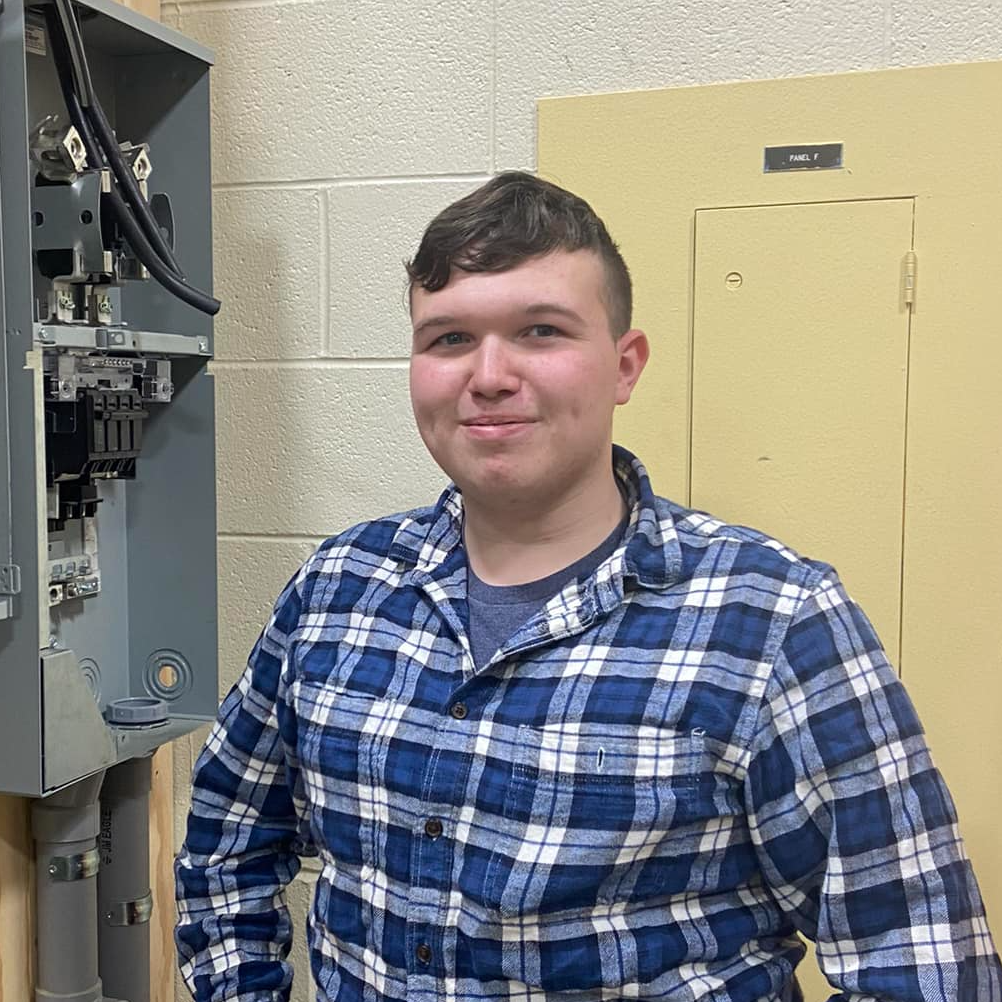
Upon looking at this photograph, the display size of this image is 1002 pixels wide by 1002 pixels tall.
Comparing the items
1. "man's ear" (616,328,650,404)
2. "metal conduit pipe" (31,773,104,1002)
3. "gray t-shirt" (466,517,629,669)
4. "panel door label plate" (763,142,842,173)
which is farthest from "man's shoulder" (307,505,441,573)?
"panel door label plate" (763,142,842,173)

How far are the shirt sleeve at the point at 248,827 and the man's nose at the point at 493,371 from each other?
1.05ft

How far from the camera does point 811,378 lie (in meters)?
1.39

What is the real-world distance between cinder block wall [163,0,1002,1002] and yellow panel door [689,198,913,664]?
225 millimetres

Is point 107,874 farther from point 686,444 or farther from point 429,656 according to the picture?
point 686,444

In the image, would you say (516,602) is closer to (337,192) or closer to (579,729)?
(579,729)

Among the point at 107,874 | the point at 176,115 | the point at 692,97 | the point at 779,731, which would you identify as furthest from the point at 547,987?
the point at 176,115

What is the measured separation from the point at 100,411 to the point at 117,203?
240 millimetres

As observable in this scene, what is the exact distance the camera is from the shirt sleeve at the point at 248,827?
3.74 feet

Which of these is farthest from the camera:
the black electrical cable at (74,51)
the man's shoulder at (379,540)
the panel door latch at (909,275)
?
the panel door latch at (909,275)

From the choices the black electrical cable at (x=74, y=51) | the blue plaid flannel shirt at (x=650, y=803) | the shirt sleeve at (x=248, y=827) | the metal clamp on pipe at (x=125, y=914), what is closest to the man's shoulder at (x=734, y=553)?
the blue plaid flannel shirt at (x=650, y=803)

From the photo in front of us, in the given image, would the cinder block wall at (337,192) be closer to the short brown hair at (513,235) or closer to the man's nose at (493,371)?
the short brown hair at (513,235)

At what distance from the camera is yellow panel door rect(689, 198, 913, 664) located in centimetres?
136

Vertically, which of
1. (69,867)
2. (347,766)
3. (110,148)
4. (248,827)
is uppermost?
(110,148)

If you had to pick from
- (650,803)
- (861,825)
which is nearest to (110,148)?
(650,803)
